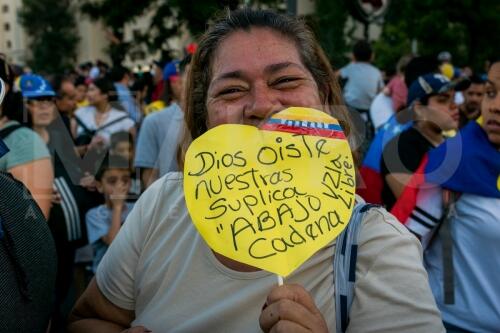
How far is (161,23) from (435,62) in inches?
547

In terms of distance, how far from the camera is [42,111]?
4906 millimetres

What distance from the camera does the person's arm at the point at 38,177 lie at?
276 centimetres

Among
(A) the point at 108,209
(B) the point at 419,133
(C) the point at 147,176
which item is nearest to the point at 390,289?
(B) the point at 419,133

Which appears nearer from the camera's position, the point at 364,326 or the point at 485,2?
the point at 364,326

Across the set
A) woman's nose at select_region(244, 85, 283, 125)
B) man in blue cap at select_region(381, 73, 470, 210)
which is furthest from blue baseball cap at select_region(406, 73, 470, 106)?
woman's nose at select_region(244, 85, 283, 125)

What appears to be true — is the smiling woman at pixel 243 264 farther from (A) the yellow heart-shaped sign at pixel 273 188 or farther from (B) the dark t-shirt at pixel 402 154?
(B) the dark t-shirt at pixel 402 154

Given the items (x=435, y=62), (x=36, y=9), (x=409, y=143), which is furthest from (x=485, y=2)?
(x=36, y=9)

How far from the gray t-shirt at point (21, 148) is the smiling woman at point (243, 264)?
1113mm

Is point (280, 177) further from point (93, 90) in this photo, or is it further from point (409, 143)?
point (93, 90)

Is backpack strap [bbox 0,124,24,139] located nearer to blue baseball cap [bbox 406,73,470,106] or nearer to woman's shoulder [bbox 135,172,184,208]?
woman's shoulder [bbox 135,172,184,208]

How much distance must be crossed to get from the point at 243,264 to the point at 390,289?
374mm

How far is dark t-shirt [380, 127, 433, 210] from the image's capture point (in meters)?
3.42

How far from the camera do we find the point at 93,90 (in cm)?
684

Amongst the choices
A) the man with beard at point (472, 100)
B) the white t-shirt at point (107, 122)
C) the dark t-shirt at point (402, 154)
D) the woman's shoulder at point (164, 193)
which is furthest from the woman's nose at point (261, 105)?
the man with beard at point (472, 100)
